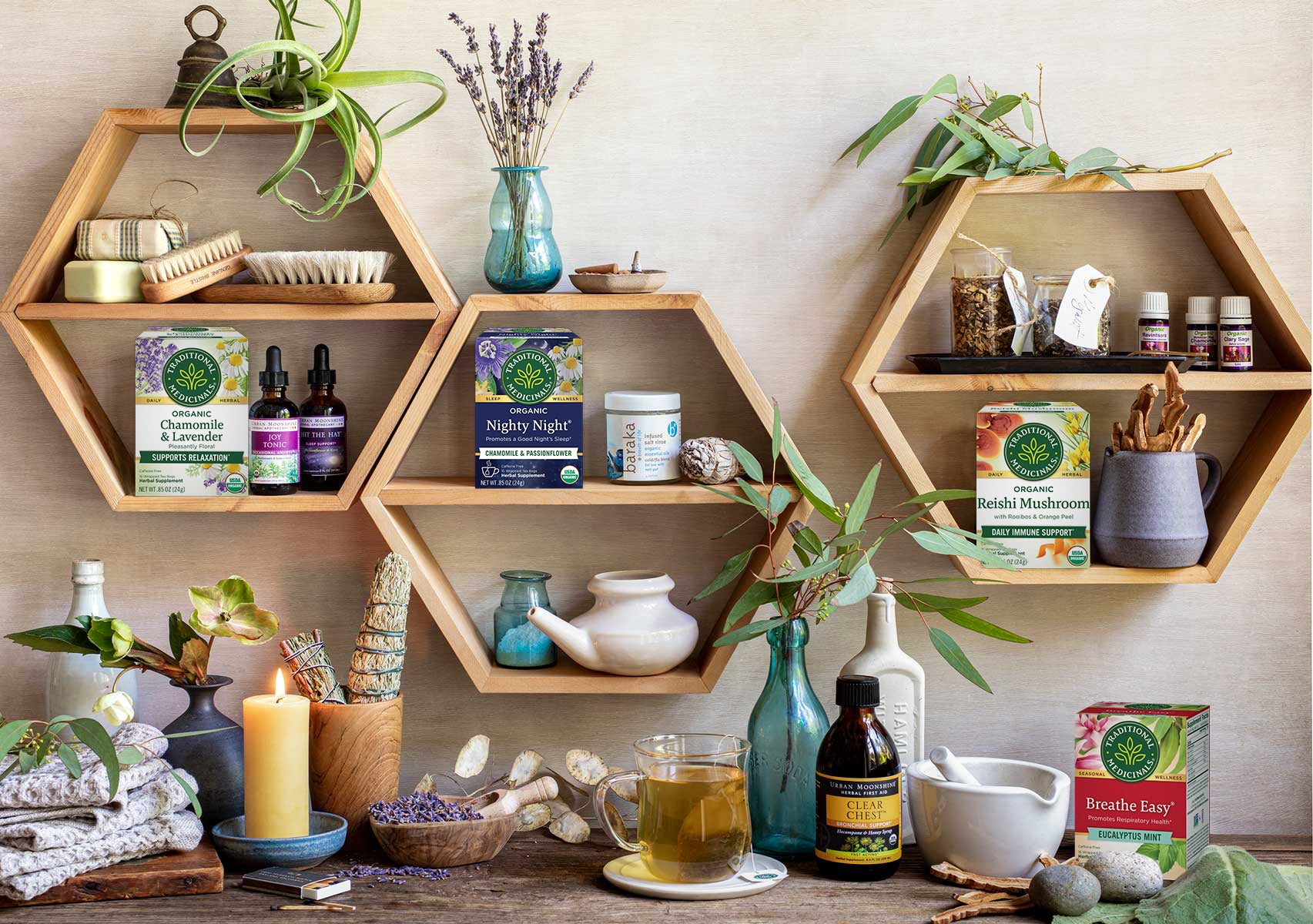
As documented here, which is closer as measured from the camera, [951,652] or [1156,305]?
[951,652]

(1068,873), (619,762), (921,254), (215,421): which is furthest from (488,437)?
(1068,873)

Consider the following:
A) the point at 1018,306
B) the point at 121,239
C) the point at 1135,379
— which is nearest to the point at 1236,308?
the point at 1135,379

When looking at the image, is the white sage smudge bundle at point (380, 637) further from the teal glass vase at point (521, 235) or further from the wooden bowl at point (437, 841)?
the teal glass vase at point (521, 235)

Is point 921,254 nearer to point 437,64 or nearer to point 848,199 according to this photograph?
point 848,199

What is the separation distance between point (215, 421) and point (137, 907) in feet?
2.04

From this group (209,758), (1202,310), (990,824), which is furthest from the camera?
(1202,310)

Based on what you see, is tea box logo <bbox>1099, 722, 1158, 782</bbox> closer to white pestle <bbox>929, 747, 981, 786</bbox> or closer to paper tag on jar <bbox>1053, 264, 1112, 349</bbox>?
white pestle <bbox>929, 747, 981, 786</bbox>

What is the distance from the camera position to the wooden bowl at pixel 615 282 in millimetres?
1521

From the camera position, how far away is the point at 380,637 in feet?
5.00

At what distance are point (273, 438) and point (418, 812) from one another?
517 millimetres

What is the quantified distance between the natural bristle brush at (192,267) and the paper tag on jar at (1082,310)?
3.56 feet

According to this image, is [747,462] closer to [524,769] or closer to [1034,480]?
[1034,480]

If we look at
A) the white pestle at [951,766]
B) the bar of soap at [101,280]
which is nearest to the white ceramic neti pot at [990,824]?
the white pestle at [951,766]

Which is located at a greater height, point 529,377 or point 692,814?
point 529,377
